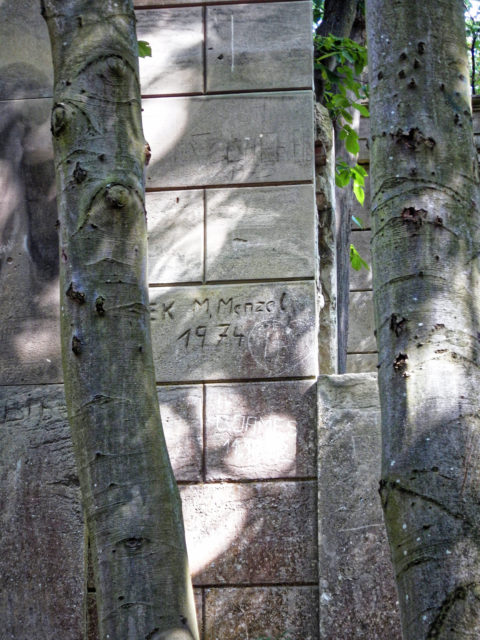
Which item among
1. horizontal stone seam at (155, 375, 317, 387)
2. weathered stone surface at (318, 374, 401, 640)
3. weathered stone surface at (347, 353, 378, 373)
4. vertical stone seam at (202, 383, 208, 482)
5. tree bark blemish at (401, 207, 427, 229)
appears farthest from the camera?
weathered stone surface at (347, 353, 378, 373)

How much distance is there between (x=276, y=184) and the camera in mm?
6617

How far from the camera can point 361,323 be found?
1273cm

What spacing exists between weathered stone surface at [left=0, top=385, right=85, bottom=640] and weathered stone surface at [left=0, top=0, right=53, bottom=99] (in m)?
1.92

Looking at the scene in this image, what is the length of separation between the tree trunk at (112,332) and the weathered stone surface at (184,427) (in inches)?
97.2

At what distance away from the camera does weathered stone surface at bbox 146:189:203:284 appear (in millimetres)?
6508

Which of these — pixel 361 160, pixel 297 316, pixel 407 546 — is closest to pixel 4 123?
pixel 297 316

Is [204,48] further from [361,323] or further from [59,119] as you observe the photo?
[361,323]

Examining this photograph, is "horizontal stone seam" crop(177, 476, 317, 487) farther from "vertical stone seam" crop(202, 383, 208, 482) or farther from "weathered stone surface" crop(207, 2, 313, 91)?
"weathered stone surface" crop(207, 2, 313, 91)

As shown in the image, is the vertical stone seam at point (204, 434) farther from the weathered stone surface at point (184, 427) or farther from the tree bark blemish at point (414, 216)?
the tree bark blemish at point (414, 216)

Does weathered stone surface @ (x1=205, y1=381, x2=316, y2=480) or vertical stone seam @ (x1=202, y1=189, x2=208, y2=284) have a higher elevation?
vertical stone seam @ (x1=202, y1=189, x2=208, y2=284)

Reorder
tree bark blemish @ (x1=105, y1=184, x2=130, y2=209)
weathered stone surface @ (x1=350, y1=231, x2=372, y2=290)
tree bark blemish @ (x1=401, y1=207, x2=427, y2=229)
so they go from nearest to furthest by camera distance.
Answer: tree bark blemish @ (x1=401, y1=207, x2=427, y2=229) < tree bark blemish @ (x1=105, y1=184, x2=130, y2=209) < weathered stone surface @ (x1=350, y1=231, x2=372, y2=290)

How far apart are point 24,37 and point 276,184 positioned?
189 cm

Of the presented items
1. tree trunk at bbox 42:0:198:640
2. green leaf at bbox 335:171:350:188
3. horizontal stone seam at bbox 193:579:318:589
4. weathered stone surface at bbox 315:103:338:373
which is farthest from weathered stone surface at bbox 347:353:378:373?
tree trunk at bbox 42:0:198:640

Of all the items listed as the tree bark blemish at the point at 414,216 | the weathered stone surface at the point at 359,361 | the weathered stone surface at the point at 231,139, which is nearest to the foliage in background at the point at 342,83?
the weathered stone surface at the point at 231,139
